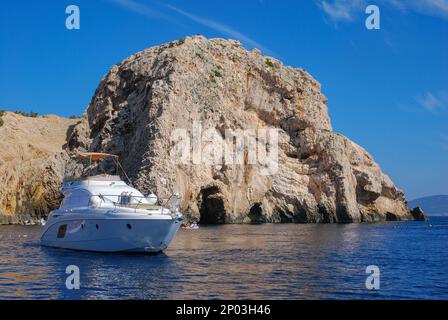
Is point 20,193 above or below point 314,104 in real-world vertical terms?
below

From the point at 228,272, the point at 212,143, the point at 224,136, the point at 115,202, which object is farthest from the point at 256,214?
the point at 228,272

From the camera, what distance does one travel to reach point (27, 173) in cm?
8050

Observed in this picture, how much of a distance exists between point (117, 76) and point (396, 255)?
67159 mm

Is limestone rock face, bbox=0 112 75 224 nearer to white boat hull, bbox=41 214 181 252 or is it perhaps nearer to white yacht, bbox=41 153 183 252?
white yacht, bbox=41 153 183 252

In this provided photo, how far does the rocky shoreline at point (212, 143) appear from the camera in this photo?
77250 mm

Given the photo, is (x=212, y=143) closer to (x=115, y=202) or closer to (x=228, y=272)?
(x=115, y=202)

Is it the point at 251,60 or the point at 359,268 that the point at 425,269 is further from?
the point at 251,60

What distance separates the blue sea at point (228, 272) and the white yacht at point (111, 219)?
81cm

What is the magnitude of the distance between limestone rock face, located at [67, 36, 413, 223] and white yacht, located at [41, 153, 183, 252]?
33.1m

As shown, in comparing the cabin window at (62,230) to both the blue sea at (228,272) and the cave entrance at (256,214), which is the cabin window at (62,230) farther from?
the cave entrance at (256,214)

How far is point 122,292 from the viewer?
2200cm

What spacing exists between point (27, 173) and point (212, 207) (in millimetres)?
26332
